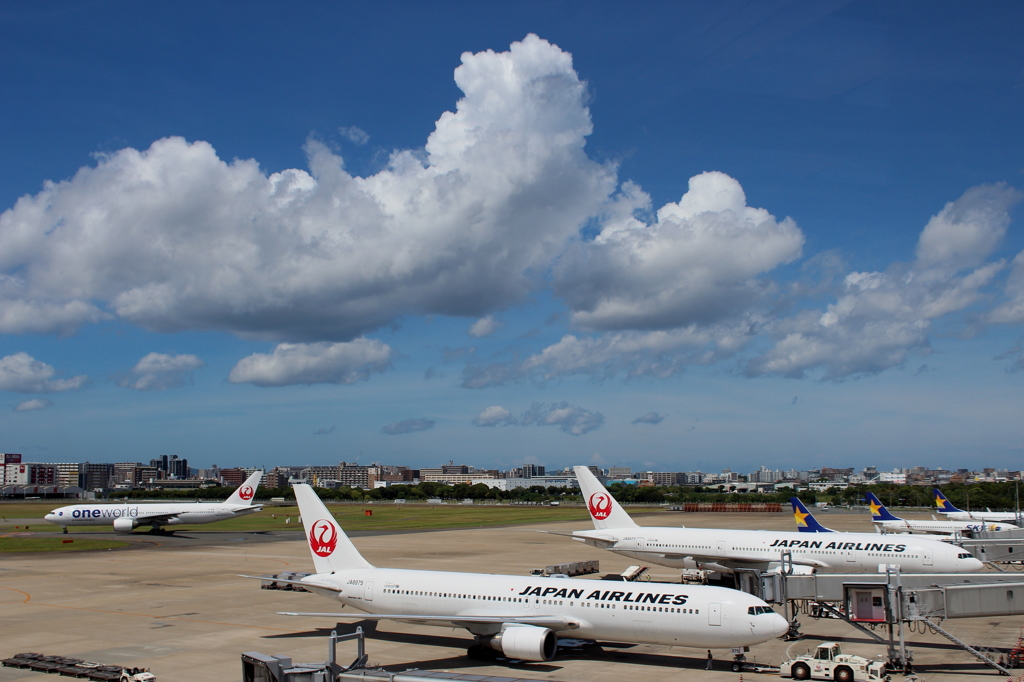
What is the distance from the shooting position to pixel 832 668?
91.8 feet

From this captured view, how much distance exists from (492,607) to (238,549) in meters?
62.2

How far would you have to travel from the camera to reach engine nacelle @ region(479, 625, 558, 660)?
96.8 ft

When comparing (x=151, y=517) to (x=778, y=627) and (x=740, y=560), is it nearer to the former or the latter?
(x=740, y=560)

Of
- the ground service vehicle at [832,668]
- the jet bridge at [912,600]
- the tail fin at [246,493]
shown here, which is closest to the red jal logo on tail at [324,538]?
the ground service vehicle at [832,668]

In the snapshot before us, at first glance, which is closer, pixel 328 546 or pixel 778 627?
pixel 778 627

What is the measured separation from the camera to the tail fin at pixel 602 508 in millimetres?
58906

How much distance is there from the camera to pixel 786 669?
29.1 metres

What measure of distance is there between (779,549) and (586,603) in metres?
24.6

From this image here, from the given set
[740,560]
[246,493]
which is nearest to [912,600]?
[740,560]

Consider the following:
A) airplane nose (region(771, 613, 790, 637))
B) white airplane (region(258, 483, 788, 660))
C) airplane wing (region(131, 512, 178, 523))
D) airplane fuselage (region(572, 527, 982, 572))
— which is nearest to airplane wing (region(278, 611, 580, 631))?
white airplane (region(258, 483, 788, 660))

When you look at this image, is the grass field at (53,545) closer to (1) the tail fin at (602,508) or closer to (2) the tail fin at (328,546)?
(1) the tail fin at (602,508)

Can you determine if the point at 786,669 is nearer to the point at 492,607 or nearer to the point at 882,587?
the point at 882,587

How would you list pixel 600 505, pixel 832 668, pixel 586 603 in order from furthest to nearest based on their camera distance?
pixel 600 505 → pixel 586 603 → pixel 832 668

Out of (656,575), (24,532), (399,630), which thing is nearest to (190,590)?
(399,630)
